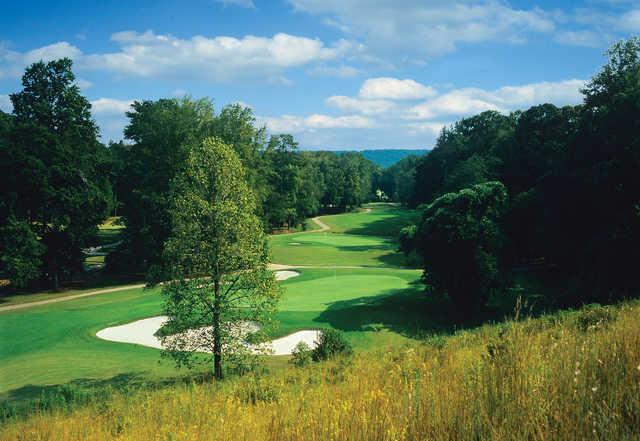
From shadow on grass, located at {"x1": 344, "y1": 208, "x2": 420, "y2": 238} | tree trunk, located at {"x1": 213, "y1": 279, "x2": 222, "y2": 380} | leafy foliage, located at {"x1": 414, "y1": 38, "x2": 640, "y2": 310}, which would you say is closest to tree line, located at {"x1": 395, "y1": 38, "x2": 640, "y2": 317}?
leafy foliage, located at {"x1": 414, "y1": 38, "x2": 640, "y2": 310}

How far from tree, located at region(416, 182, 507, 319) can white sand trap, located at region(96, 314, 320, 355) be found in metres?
9.46

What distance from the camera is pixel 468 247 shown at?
92.0ft

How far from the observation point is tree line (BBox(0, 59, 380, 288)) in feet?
124

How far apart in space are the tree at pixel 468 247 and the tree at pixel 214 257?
1428 centimetres

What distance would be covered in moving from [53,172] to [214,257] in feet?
96.3

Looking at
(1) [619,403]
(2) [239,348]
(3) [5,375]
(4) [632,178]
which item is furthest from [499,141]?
(1) [619,403]

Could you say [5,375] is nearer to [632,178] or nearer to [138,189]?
[138,189]

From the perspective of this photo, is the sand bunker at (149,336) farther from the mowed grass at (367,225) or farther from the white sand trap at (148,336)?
the mowed grass at (367,225)

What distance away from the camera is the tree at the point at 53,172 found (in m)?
37.9

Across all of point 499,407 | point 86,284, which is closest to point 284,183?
point 86,284

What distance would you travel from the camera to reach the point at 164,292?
1823 centimetres

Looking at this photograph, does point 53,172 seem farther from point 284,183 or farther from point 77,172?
point 284,183

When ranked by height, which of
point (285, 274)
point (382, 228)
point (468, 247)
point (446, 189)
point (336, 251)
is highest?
point (446, 189)

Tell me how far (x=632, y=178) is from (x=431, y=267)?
521 inches
